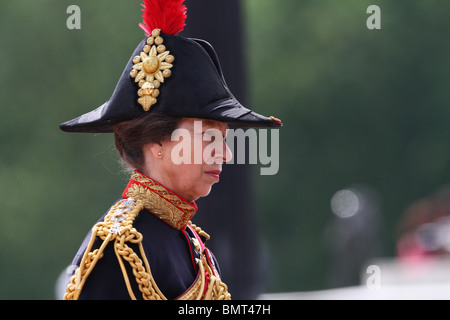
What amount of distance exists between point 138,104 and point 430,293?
6.82 m

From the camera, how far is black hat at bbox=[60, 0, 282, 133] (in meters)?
4.12

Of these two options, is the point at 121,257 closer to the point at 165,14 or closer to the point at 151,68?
the point at 151,68

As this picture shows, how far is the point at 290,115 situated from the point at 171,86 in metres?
14.7

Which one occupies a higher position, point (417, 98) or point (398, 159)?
point (417, 98)

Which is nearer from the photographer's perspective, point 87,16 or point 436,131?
point 87,16

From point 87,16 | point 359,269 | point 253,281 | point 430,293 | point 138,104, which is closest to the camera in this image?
point 138,104

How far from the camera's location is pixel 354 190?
1780cm

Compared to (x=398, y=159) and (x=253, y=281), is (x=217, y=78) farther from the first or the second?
(x=398, y=159)

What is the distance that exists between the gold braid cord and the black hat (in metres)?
0.41

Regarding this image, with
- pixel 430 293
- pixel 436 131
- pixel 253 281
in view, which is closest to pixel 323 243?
pixel 436 131

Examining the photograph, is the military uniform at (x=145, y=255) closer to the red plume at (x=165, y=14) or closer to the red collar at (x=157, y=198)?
the red collar at (x=157, y=198)

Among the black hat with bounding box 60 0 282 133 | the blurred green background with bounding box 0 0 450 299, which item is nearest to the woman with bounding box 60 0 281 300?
the black hat with bounding box 60 0 282 133

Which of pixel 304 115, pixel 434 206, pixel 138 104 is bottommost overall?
pixel 434 206

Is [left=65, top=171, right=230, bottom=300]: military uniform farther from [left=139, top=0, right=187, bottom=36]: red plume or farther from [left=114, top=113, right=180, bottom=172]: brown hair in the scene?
[left=139, top=0, right=187, bottom=36]: red plume
